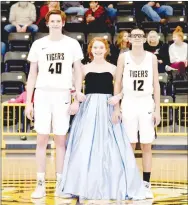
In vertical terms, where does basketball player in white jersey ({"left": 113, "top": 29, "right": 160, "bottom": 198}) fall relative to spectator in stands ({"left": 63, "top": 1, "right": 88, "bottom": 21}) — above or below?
below

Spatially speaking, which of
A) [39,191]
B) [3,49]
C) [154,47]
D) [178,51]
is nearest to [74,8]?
[3,49]

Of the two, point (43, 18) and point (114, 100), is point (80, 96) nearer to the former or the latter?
point (114, 100)

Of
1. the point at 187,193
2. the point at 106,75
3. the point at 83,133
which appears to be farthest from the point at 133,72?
the point at 187,193

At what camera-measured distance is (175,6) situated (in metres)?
12.2

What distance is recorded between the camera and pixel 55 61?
5707 millimetres

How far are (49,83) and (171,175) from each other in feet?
6.76

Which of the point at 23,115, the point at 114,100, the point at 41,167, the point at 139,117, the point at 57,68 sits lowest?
the point at 41,167

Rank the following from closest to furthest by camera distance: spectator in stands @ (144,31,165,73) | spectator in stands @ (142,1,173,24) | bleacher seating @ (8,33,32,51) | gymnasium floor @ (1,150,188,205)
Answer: gymnasium floor @ (1,150,188,205), spectator in stands @ (144,31,165,73), bleacher seating @ (8,33,32,51), spectator in stands @ (142,1,173,24)

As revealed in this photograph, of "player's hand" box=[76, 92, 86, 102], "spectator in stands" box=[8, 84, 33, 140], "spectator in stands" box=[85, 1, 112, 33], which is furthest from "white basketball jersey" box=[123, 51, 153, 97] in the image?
"spectator in stands" box=[85, 1, 112, 33]

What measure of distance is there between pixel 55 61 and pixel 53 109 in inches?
16.0

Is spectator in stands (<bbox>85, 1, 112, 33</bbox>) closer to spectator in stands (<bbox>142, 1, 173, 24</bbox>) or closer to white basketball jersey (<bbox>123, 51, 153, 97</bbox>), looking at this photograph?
spectator in stands (<bbox>142, 1, 173, 24</bbox>)

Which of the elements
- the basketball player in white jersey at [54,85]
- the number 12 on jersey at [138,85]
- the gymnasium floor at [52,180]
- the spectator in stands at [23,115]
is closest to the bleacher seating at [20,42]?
the spectator in stands at [23,115]

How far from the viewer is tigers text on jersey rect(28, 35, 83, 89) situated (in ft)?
18.7

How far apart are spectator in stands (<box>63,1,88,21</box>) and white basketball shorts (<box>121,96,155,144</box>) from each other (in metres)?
5.98
